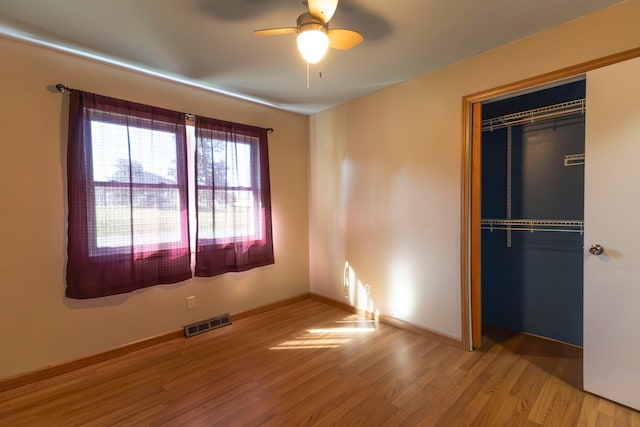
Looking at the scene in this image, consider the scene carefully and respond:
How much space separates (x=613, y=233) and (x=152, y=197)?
339 cm

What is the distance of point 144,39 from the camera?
2.08m

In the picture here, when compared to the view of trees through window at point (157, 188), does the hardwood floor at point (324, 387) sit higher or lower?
lower

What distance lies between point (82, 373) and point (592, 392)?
11.9 feet

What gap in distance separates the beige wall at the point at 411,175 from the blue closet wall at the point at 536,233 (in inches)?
28.5

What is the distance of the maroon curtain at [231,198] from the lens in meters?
2.92

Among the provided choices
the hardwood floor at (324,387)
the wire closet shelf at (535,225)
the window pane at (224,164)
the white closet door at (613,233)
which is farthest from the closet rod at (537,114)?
the window pane at (224,164)

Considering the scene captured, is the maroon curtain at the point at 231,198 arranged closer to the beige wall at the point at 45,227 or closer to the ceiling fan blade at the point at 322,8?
the beige wall at the point at 45,227

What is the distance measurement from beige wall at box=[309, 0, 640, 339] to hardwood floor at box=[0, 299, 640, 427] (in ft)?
1.60

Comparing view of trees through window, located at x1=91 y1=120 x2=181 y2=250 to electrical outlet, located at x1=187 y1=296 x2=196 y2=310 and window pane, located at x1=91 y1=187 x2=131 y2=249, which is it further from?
electrical outlet, located at x1=187 y1=296 x2=196 y2=310

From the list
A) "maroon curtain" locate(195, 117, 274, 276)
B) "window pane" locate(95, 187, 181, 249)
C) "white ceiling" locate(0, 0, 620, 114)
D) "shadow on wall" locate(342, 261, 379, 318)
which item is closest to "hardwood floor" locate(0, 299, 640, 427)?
"shadow on wall" locate(342, 261, 379, 318)

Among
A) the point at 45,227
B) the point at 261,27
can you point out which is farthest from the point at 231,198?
the point at 261,27

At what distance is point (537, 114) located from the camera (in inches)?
104

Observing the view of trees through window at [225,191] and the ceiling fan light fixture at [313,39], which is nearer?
the ceiling fan light fixture at [313,39]

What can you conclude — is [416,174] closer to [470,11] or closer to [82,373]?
[470,11]
